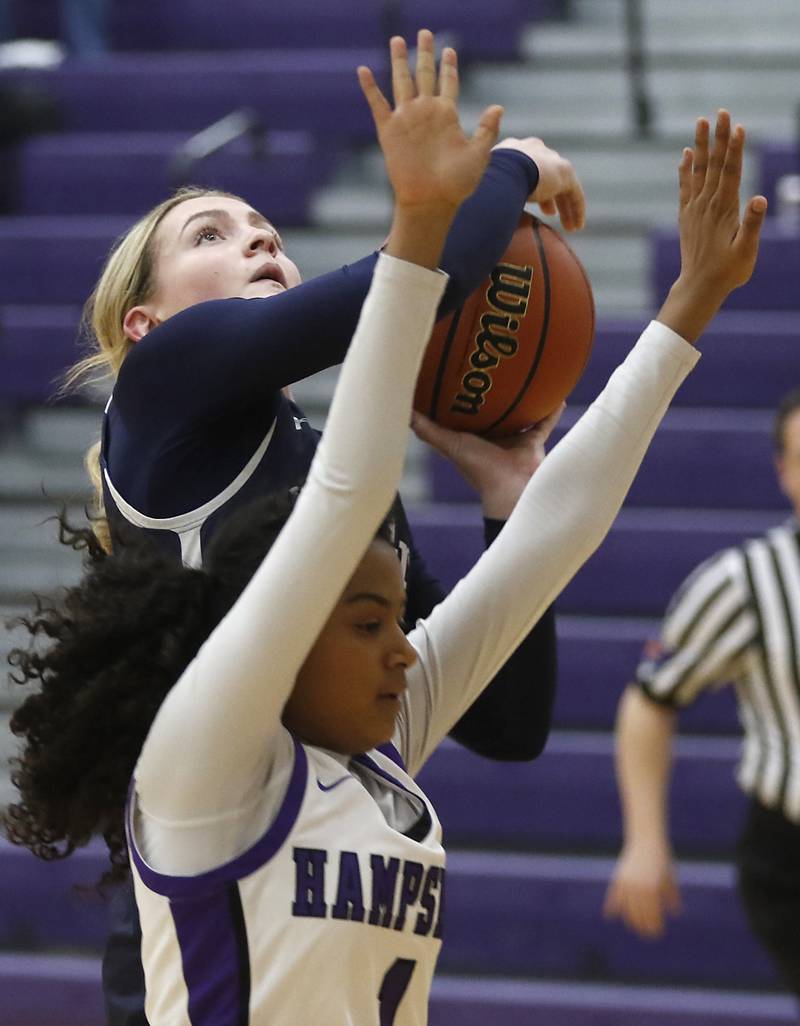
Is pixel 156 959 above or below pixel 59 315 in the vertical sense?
above

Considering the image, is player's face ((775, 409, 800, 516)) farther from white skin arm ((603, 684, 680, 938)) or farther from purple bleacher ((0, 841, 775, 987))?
purple bleacher ((0, 841, 775, 987))

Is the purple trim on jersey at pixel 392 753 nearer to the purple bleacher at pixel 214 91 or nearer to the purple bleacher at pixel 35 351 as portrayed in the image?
the purple bleacher at pixel 35 351

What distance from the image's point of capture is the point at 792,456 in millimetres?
3600

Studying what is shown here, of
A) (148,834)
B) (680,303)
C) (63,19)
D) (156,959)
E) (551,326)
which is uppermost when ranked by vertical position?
(680,303)

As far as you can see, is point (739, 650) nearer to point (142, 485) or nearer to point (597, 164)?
point (142, 485)

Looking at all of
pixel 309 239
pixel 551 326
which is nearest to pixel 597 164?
pixel 309 239

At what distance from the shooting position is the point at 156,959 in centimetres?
151

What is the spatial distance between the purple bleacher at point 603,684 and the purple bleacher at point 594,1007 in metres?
0.75

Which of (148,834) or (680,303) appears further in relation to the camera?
(680,303)

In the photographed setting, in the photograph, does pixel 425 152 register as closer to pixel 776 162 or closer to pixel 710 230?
pixel 710 230

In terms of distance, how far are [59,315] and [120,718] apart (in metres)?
4.22

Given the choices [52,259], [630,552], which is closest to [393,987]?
[630,552]

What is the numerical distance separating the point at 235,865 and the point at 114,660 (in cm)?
24

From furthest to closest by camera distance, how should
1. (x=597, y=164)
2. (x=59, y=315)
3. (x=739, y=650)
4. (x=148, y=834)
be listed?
(x=597, y=164)
(x=59, y=315)
(x=739, y=650)
(x=148, y=834)
